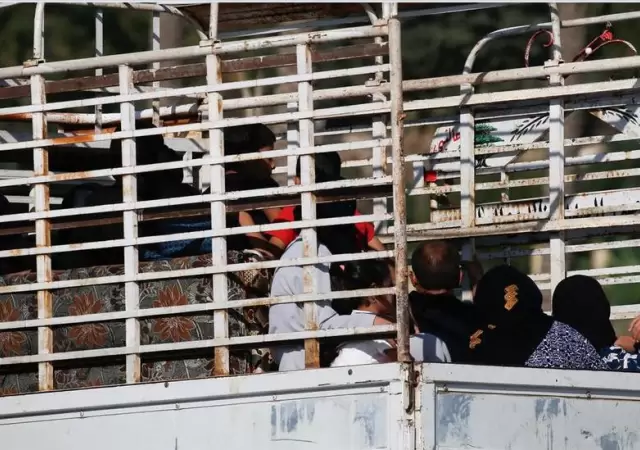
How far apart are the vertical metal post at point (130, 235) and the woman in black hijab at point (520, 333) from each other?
54.2 inches

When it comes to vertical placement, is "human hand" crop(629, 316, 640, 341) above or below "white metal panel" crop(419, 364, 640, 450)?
above

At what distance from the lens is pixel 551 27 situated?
641 cm

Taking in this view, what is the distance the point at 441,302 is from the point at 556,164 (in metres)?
1.01

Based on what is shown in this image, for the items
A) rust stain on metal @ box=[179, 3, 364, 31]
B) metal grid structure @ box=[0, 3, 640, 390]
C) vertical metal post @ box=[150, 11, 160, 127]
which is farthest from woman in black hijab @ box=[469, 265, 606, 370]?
vertical metal post @ box=[150, 11, 160, 127]

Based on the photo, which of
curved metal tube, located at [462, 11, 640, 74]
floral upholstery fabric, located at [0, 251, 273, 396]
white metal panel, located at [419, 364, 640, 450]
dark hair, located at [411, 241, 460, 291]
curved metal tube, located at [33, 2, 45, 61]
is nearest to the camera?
white metal panel, located at [419, 364, 640, 450]

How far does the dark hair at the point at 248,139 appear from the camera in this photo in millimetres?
6223

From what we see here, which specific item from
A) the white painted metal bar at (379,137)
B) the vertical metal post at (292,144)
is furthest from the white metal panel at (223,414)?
the vertical metal post at (292,144)

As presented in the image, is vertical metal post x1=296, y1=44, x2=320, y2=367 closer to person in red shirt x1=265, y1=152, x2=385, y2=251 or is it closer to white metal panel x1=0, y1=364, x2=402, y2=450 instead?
white metal panel x1=0, y1=364, x2=402, y2=450

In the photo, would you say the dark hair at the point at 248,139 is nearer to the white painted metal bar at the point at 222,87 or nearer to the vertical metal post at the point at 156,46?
the vertical metal post at the point at 156,46

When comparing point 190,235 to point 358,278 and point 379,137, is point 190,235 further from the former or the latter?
point 379,137

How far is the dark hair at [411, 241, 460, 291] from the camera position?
5.68 metres

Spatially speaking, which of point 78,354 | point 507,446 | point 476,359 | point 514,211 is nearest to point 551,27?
point 514,211

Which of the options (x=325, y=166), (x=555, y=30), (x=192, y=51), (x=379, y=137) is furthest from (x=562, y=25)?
(x=192, y=51)

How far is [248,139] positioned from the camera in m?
6.26
